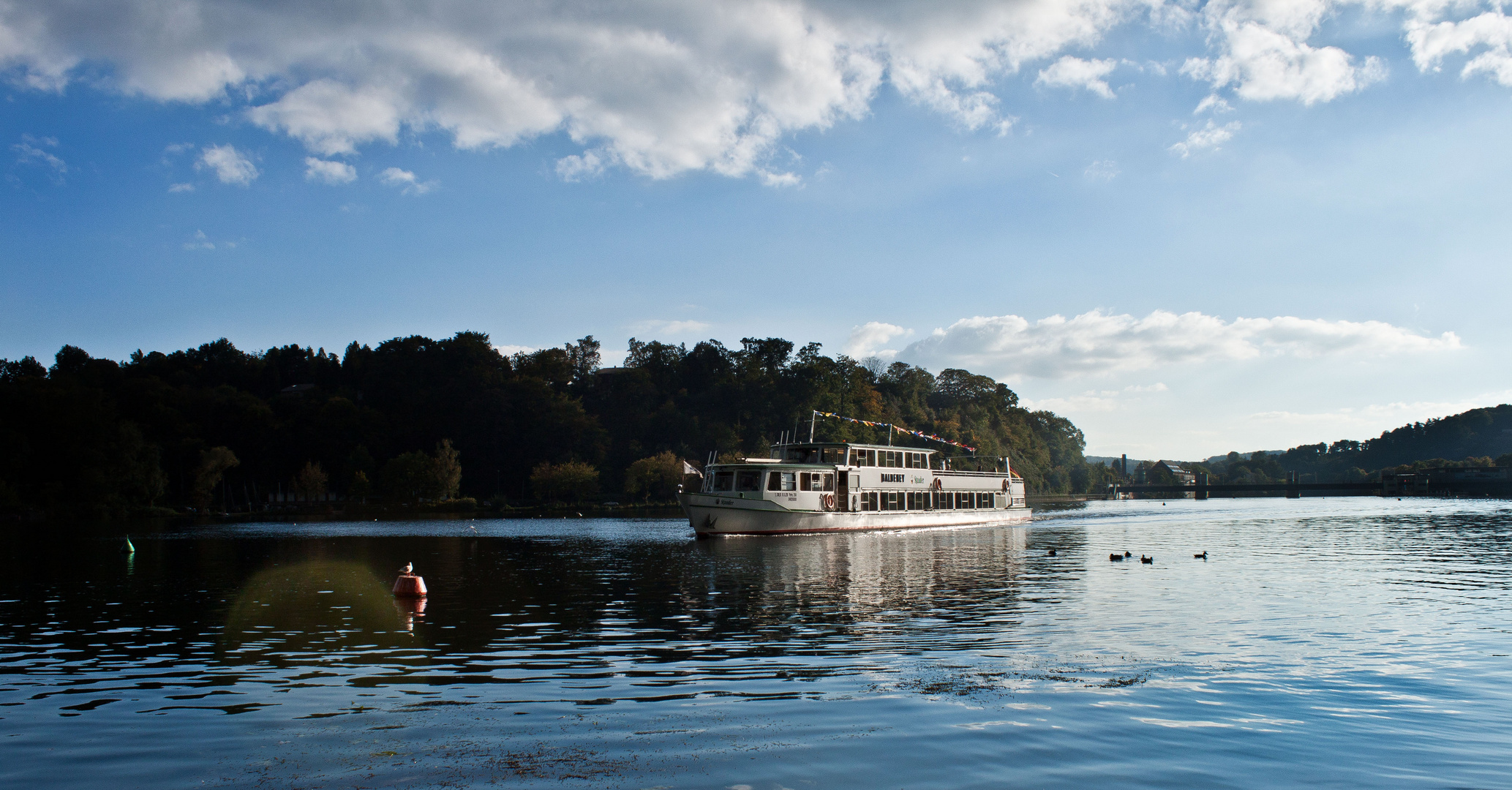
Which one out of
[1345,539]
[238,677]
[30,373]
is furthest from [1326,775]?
[30,373]

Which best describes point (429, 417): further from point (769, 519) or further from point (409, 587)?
point (409, 587)

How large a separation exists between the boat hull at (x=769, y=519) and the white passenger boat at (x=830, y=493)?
0.05 meters

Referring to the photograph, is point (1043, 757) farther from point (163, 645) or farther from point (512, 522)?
point (512, 522)

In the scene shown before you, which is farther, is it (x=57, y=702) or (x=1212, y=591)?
(x=1212, y=591)

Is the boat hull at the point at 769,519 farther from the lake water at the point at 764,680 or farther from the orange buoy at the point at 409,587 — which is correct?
the orange buoy at the point at 409,587

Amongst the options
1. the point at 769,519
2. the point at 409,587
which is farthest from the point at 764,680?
the point at 769,519

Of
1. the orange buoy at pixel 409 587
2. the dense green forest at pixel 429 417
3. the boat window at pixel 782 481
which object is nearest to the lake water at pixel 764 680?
the orange buoy at pixel 409 587

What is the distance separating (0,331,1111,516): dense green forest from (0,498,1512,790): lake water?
101m

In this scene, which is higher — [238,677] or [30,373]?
[30,373]

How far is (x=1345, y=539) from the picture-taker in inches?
2002

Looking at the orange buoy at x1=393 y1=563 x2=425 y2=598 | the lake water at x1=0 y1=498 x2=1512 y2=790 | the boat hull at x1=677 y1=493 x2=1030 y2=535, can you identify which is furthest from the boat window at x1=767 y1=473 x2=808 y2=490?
the orange buoy at x1=393 y1=563 x2=425 y2=598

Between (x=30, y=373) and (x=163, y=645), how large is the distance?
513 ft

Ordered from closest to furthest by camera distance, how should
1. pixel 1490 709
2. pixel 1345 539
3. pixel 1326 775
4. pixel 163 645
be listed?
1. pixel 1326 775
2. pixel 1490 709
3. pixel 163 645
4. pixel 1345 539

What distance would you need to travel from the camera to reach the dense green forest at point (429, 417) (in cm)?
Result: 11888
